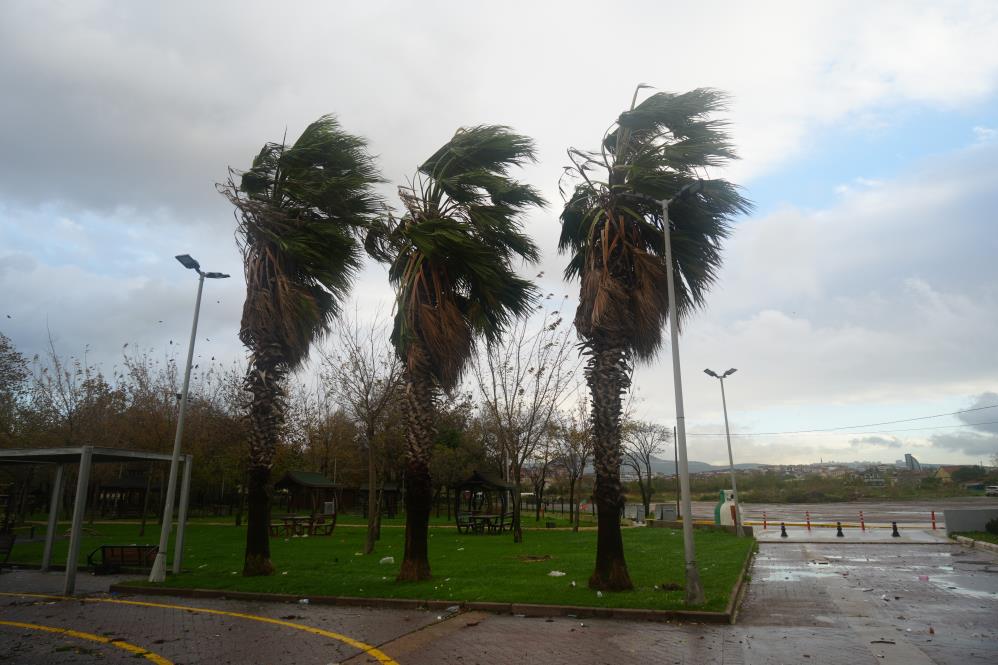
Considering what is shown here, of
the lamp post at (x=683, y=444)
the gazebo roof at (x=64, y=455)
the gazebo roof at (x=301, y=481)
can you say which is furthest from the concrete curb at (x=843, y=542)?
the gazebo roof at (x=301, y=481)

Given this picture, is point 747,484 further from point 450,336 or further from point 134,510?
point 450,336

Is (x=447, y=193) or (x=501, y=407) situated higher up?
(x=447, y=193)

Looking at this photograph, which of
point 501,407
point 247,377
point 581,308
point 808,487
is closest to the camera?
point 581,308

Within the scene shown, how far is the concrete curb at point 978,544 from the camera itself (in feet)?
63.1

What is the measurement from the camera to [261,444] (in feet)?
48.8

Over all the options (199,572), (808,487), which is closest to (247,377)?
(199,572)

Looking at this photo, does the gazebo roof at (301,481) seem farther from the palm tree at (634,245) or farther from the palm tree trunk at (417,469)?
the palm tree at (634,245)

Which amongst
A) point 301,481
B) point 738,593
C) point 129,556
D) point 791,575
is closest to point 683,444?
point 738,593

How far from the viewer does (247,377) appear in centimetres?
1518

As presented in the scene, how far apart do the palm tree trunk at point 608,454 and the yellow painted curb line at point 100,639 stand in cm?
706

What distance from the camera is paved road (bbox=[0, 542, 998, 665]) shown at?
7.68m

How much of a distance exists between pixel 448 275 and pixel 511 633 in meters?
7.78

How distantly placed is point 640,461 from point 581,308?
44849mm

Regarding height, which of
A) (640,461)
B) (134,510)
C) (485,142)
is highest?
(485,142)
